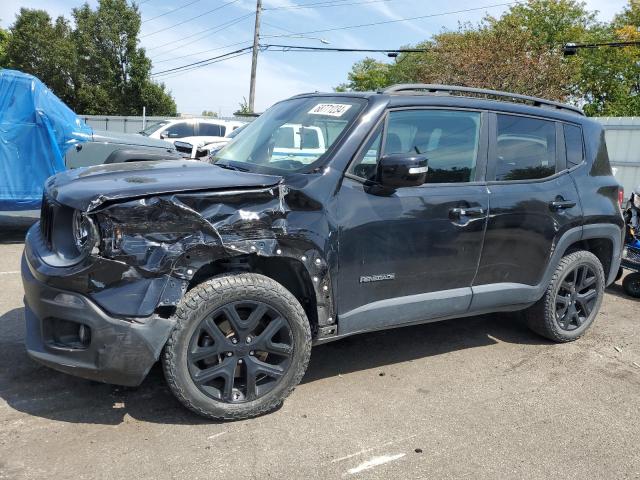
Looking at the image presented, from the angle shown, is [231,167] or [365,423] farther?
[231,167]

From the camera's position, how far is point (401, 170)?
3.45 meters

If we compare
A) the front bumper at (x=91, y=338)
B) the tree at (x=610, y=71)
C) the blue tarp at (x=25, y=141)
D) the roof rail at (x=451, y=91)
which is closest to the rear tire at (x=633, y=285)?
the roof rail at (x=451, y=91)

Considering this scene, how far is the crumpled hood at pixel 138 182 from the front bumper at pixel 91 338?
49 cm

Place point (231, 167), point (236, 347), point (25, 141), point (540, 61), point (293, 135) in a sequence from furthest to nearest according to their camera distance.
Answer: point (540, 61), point (25, 141), point (293, 135), point (231, 167), point (236, 347)

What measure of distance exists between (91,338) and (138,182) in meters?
0.85

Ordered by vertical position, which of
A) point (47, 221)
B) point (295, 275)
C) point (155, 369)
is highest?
point (47, 221)

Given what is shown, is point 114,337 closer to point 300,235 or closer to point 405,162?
point 300,235

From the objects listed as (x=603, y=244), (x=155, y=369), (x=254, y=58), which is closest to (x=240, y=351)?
(x=155, y=369)

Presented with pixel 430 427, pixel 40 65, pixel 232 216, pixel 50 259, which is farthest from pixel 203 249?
pixel 40 65

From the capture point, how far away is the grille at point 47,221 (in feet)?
10.9

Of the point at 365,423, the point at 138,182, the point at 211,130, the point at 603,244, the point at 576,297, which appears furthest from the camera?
the point at 211,130

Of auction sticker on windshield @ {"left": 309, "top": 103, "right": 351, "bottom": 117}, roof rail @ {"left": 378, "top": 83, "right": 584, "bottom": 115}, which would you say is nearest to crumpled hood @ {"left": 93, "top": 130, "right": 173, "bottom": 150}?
auction sticker on windshield @ {"left": 309, "top": 103, "right": 351, "bottom": 117}

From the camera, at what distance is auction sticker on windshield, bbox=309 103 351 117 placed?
3841mm

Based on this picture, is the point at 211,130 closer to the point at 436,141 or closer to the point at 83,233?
the point at 436,141
